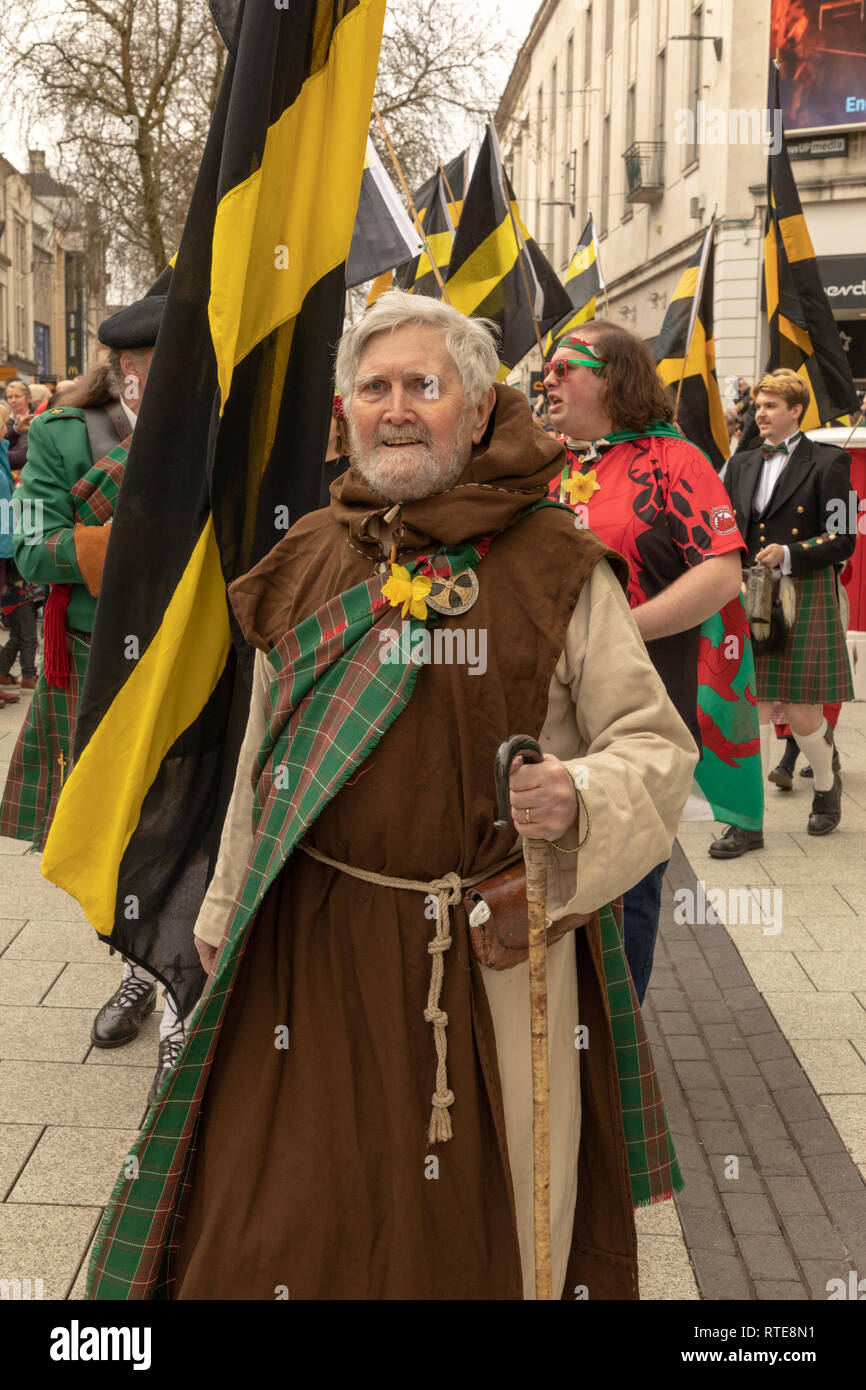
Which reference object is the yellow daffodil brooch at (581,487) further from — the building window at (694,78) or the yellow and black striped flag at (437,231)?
the building window at (694,78)

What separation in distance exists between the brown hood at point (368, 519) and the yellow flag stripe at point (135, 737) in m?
0.57

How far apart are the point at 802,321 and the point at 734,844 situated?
124 inches

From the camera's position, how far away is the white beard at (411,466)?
2467mm

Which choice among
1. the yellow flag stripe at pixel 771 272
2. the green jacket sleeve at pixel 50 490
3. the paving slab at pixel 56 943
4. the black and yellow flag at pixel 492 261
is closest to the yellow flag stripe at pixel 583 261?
the yellow flag stripe at pixel 771 272

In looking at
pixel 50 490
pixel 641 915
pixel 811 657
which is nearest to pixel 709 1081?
pixel 641 915

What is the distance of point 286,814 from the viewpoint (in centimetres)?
248

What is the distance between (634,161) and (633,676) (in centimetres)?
2695

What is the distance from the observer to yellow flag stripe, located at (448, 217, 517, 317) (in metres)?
7.43

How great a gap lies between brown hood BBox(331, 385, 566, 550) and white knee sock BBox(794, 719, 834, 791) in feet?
16.4

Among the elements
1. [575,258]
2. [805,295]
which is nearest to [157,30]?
[575,258]

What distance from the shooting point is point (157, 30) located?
18734 millimetres

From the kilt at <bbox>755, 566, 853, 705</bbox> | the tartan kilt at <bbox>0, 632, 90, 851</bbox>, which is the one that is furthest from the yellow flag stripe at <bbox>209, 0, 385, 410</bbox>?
the kilt at <bbox>755, 566, 853, 705</bbox>
